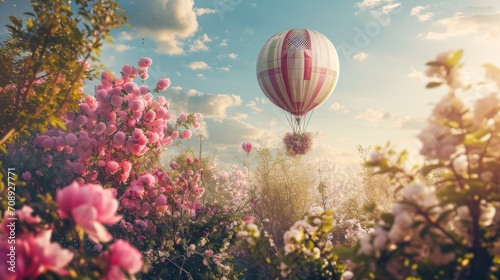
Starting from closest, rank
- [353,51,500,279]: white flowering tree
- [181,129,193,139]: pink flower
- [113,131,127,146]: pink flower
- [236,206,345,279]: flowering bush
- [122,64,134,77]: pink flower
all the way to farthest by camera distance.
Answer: [353,51,500,279]: white flowering tree
[236,206,345,279]: flowering bush
[113,131,127,146]: pink flower
[122,64,134,77]: pink flower
[181,129,193,139]: pink flower

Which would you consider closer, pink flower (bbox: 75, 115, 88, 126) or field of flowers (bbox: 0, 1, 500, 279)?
field of flowers (bbox: 0, 1, 500, 279)

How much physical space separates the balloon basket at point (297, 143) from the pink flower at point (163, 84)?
7.41m

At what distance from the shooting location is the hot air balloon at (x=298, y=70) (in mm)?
13891

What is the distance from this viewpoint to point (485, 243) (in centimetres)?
187

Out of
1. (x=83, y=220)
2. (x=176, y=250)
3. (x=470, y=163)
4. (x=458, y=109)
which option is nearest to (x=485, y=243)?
(x=470, y=163)

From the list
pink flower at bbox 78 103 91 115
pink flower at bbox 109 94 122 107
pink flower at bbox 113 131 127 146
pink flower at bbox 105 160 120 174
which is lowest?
pink flower at bbox 105 160 120 174

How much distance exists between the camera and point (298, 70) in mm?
13898

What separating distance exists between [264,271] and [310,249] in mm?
8673

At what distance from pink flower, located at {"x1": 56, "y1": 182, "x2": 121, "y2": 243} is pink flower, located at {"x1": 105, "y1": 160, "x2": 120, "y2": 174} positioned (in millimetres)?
5309

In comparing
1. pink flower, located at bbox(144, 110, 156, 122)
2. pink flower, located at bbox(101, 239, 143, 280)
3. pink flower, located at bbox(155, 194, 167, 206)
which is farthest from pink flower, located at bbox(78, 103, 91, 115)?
pink flower, located at bbox(101, 239, 143, 280)

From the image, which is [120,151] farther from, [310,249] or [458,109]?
[458,109]

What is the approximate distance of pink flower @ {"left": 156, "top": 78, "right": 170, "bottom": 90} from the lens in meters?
7.94

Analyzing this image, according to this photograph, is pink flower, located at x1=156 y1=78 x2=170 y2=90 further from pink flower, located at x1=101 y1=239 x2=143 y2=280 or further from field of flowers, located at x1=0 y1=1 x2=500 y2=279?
pink flower, located at x1=101 y1=239 x2=143 y2=280

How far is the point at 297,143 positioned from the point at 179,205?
7543 millimetres
